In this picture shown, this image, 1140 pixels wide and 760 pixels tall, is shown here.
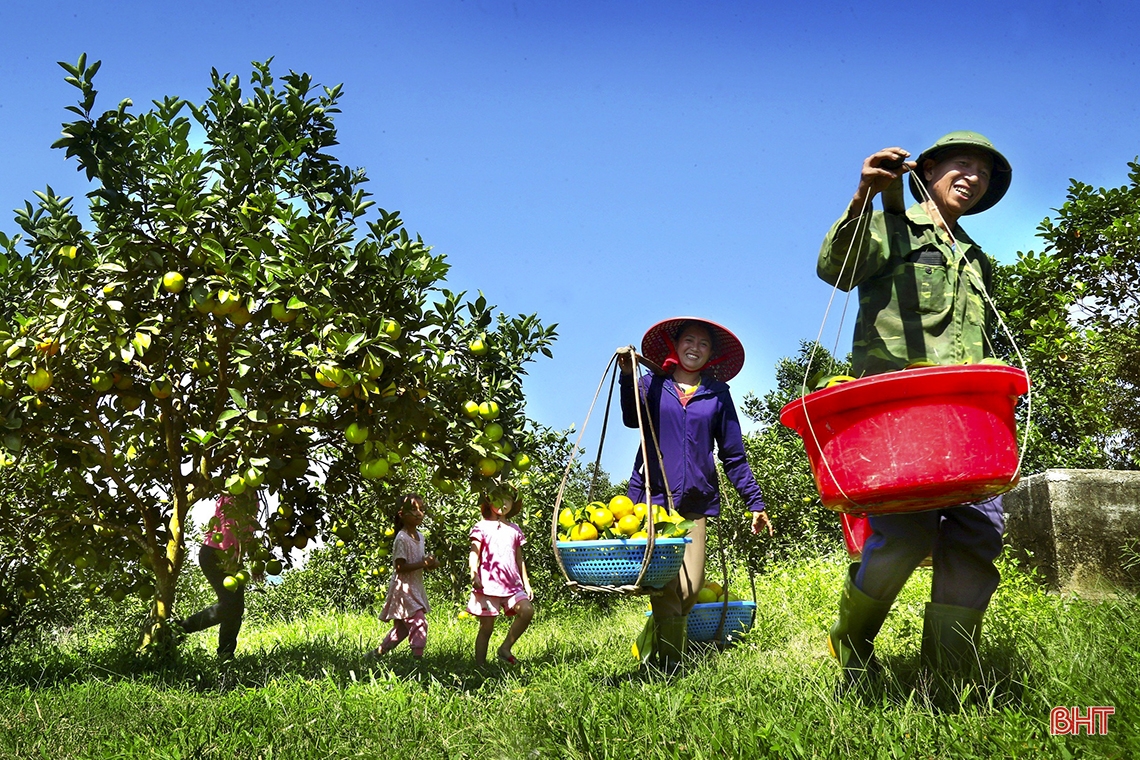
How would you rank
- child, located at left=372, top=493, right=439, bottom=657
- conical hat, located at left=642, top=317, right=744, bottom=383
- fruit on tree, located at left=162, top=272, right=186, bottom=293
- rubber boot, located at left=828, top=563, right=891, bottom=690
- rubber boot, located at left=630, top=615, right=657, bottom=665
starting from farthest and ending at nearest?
child, located at left=372, top=493, right=439, bottom=657
conical hat, located at left=642, top=317, right=744, bottom=383
rubber boot, located at left=630, top=615, right=657, bottom=665
fruit on tree, located at left=162, top=272, right=186, bottom=293
rubber boot, located at left=828, top=563, right=891, bottom=690

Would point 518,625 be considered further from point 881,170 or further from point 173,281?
point 881,170

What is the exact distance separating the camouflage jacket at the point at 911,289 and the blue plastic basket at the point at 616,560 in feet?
3.27

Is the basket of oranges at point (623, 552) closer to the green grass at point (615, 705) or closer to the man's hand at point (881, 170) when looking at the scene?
the green grass at point (615, 705)

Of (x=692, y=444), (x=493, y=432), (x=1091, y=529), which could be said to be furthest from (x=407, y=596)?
(x=1091, y=529)

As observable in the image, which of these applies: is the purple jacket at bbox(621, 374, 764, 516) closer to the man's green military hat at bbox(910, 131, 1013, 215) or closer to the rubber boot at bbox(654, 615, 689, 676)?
the rubber boot at bbox(654, 615, 689, 676)

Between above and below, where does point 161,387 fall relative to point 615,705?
above

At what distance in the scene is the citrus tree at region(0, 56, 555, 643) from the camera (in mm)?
3598

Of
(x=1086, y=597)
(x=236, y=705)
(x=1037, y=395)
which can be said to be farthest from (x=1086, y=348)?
(x=236, y=705)

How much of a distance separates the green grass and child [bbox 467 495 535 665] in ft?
2.26

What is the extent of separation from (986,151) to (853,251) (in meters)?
0.59

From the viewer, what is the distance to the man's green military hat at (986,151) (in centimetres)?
284

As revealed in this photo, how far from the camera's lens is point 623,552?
3178mm

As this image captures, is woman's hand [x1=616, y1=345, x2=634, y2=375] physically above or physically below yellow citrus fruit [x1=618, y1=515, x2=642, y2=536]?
above

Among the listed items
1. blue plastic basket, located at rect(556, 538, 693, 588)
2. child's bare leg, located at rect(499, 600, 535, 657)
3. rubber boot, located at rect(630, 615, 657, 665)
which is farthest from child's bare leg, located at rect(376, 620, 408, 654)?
blue plastic basket, located at rect(556, 538, 693, 588)
